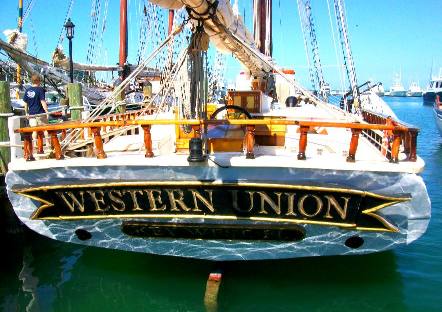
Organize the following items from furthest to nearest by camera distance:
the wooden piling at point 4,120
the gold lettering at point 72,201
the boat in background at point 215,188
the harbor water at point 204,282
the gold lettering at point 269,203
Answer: the wooden piling at point 4,120
the harbor water at point 204,282
the gold lettering at point 72,201
the gold lettering at point 269,203
the boat in background at point 215,188

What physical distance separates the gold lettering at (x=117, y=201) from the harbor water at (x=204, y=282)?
1448 mm

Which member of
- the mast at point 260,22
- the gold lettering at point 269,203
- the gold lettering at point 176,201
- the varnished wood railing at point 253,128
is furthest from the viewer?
the mast at point 260,22

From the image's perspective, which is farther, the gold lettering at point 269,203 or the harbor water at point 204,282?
the harbor water at point 204,282

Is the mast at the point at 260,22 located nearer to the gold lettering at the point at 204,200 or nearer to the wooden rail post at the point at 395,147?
the wooden rail post at the point at 395,147

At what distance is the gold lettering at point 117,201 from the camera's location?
553 cm

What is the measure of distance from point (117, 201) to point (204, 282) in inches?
76.1

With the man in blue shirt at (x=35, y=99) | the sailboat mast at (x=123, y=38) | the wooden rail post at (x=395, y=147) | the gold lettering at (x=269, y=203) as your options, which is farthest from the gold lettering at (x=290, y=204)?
the sailboat mast at (x=123, y=38)

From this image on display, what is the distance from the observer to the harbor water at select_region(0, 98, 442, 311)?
19.8 feet

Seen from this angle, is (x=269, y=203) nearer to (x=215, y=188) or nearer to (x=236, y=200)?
(x=236, y=200)

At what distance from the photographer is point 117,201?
5.62 metres

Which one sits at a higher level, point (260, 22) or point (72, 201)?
point (260, 22)

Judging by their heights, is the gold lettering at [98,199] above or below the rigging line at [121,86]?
below

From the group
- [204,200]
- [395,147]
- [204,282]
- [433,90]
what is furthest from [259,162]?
[433,90]

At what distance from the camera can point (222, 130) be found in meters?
6.73
